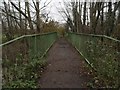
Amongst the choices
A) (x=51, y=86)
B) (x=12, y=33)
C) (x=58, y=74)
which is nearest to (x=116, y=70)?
(x=51, y=86)

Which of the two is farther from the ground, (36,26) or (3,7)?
(3,7)

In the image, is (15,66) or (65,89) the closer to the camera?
(15,66)

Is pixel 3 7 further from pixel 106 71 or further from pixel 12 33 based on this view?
pixel 106 71

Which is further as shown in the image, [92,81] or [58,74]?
[58,74]

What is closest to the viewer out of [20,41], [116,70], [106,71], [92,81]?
[116,70]

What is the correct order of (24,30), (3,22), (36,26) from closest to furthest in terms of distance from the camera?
(24,30), (3,22), (36,26)

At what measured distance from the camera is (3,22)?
1862 cm

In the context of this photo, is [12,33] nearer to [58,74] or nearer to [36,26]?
[36,26]

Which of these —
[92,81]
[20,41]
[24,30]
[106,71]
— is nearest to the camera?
[106,71]

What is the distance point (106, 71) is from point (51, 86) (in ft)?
4.94

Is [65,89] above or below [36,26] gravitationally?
below

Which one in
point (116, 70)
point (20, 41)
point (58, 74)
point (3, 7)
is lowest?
point (58, 74)

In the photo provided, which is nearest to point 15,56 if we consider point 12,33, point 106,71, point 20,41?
point 20,41

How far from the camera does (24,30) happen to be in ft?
57.4
